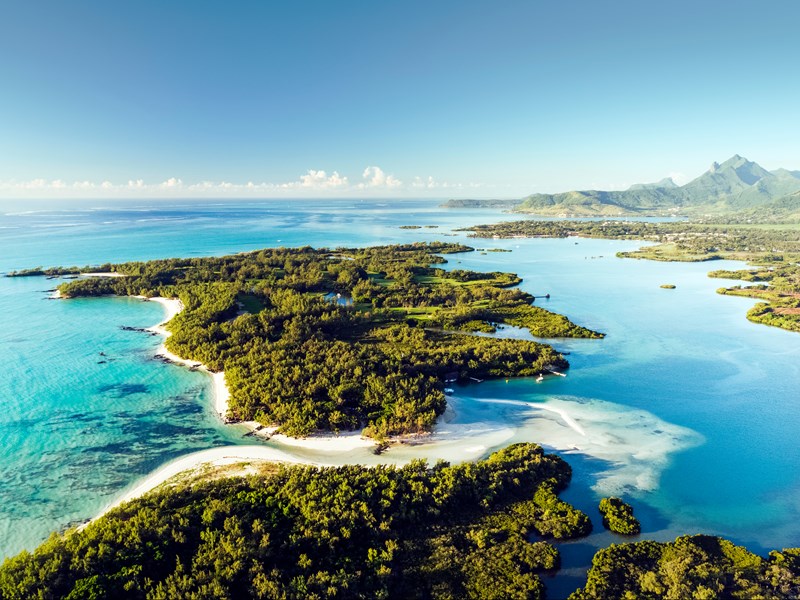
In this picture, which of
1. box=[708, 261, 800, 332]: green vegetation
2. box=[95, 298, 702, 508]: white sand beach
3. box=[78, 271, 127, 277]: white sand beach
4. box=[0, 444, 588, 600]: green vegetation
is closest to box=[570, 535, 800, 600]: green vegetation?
box=[0, 444, 588, 600]: green vegetation

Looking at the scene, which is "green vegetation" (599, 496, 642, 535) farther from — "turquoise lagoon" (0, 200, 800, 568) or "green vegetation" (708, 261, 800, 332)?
"green vegetation" (708, 261, 800, 332)

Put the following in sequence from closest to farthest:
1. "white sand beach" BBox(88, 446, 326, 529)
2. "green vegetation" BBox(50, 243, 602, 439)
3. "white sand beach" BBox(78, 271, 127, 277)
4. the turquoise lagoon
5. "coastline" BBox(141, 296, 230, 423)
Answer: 1. the turquoise lagoon
2. "white sand beach" BBox(88, 446, 326, 529)
3. "green vegetation" BBox(50, 243, 602, 439)
4. "coastline" BBox(141, 296, 230, 423)
5. "white sand beach" BBox(78, 271, 127, 277)

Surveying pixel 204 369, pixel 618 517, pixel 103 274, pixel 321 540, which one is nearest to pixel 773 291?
pixel 618 517

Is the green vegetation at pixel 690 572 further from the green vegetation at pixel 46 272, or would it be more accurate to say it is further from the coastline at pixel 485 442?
the green vegetation at pixel 46 272

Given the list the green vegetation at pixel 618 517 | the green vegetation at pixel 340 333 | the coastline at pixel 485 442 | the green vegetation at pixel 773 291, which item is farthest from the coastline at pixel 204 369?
the green vegetation at pixel 773 291

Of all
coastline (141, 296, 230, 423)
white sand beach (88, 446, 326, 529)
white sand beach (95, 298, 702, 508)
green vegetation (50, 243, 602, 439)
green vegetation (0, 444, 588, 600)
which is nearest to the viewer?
green vegetation (0, 444, 588, 600)

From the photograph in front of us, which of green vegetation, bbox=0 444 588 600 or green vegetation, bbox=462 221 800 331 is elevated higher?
green vegetation, bbox=462 221 800 331

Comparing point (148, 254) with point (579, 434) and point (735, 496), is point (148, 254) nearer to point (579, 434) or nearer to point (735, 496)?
point (579, 434)
